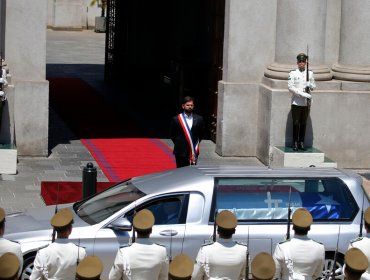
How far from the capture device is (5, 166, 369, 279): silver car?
1187 centimetres

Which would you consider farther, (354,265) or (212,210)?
(212,210)

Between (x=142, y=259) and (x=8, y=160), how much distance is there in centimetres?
971

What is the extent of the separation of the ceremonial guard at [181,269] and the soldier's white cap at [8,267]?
119cm

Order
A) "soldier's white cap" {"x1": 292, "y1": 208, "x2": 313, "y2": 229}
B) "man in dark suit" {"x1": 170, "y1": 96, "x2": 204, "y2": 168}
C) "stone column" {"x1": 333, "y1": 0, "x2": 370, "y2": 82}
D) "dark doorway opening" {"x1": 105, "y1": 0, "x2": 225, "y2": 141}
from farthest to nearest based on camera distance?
"dark doorway opening" {"x1": 105, "y1": 0, "x2": 225, "y2": 141} → "stone column" {"x1": 333, "y1": 0, "x2": 370, "y2": 82} → "man in dark suit" {"x1": 170, "y1": 96, "x2": 204, "y2": 168} → "soldier's white cap" {"x1": 292, "y1": 208, "x2": 313, "y2": 229}

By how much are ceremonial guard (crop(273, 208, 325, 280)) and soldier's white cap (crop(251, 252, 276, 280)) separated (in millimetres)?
1046

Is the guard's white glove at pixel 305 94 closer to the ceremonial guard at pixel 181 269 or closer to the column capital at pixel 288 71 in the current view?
the column capital at pixel 288 71

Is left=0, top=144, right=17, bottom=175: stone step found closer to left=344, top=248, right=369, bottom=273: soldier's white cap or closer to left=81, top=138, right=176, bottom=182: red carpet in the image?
left=81, top=138, right=176, bottom=182: red carpet

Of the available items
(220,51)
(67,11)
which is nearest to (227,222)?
(220,51)

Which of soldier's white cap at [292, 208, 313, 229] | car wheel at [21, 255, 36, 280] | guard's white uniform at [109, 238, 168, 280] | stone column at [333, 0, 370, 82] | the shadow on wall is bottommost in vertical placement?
car wheel at [21, 255, 36, 280]

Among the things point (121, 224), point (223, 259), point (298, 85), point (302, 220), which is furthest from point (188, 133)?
point (223, 259)

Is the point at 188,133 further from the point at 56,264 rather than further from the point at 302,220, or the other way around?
the point at 56,264

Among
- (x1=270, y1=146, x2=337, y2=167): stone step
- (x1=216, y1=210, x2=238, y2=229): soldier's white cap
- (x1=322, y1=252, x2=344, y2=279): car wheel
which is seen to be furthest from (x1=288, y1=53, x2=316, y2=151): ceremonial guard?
(x1=216, y1=210, x2=238, y2=229): soldier's white cap

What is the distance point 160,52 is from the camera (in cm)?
3222

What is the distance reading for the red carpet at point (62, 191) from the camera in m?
16.5
